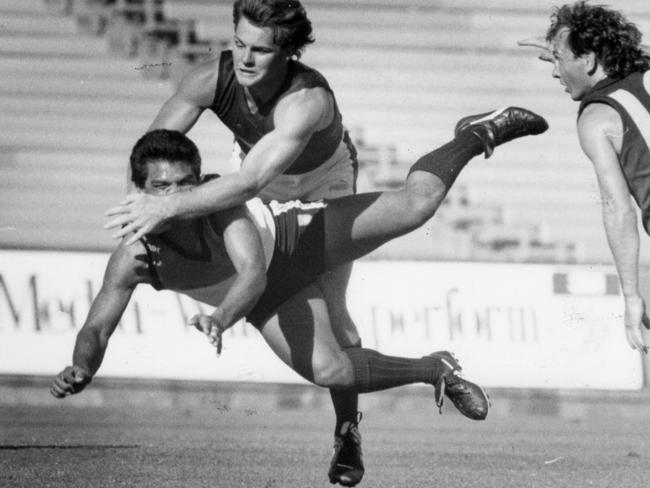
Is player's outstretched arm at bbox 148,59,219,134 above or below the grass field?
above

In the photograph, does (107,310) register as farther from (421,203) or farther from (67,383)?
(421,203)

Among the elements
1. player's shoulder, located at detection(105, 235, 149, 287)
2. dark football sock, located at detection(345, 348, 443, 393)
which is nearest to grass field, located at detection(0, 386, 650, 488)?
dark football sock, located at detection(345, 348, 443, 393)

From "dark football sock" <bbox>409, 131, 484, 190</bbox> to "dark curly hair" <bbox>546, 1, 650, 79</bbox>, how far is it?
612 mm

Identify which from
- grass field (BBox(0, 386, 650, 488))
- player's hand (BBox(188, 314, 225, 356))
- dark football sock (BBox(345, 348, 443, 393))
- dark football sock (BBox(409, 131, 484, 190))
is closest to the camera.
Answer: player's hand (BBox(188, 314, 225, 356))

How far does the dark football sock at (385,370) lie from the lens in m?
5.94

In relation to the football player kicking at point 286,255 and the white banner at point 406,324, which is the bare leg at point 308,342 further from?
the white banner at point 406,324

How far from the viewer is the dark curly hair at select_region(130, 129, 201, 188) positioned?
16.9ft

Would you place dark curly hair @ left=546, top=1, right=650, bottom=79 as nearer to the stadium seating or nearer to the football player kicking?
the football player kicking

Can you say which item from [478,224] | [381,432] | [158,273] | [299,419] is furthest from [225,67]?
[478,224]

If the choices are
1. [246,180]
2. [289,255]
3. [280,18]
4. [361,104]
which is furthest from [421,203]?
[361,104]

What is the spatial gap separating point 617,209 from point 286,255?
Result: 58.4 inches

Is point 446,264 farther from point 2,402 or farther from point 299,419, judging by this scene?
point 2,402

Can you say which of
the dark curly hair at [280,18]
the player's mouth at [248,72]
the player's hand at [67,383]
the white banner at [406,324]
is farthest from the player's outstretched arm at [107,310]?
the white banner at [406,324]

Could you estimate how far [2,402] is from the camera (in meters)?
10.2
